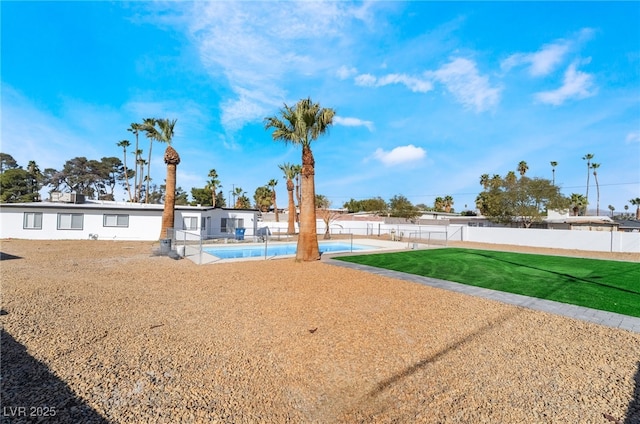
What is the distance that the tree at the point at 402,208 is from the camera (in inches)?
1809

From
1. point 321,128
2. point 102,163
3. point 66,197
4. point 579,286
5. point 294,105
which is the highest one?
point 102,163

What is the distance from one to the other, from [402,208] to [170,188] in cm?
3543

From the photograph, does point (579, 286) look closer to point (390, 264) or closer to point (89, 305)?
point (390, 264)

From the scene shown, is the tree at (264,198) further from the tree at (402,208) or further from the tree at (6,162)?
the tree at (6,162)

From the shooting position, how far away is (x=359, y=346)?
180 inches

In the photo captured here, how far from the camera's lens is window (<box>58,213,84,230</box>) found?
21203 mm

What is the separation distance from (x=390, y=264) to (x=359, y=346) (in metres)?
8.89

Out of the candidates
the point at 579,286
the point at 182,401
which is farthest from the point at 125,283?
the point at 579,286

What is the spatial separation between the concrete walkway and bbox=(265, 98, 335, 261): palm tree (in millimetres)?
4153

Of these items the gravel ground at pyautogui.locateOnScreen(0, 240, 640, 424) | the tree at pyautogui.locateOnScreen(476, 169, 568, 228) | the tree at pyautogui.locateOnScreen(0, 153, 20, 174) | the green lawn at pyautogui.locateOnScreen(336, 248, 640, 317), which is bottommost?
the green lawn at pyautogui.locateOnScreen(336, 248, 640, 317)

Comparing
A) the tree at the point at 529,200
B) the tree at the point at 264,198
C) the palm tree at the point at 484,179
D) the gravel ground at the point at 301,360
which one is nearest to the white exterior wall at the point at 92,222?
the gravel ground at the point at 301,360

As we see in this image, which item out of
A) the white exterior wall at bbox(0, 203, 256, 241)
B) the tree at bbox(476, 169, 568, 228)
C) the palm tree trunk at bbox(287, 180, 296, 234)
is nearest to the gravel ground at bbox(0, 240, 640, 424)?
the white exterior wall at bbox(0, 203, 256, 241)

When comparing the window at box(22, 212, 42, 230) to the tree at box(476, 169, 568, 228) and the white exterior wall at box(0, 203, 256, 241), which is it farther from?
the tree at box(476, 169, 568, 228)

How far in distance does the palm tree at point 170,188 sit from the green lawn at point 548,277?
12471 mm
